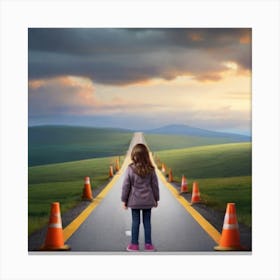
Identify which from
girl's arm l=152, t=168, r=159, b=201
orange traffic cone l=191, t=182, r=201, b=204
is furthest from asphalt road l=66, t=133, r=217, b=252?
girl's arm l=152, t=168, r=159, b=201

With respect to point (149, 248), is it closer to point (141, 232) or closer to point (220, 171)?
point (141, 232)

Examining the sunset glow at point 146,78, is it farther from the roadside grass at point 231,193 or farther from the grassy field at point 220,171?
the roadside grass at point 231,193

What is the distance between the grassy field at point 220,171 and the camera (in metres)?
13.7

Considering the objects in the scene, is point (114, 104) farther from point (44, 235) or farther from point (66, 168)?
point (44, 235)

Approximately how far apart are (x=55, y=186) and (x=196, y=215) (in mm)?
2076

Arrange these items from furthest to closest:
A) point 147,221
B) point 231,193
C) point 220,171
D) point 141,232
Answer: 1. point 220,171
2. point 231,193
3. point 141,232
4. point 147,221

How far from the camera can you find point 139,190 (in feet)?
42.1

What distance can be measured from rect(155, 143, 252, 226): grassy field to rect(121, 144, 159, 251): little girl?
3.94 feet

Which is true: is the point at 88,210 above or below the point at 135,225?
above

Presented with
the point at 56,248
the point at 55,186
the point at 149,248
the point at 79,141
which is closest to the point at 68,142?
the point at 79,141

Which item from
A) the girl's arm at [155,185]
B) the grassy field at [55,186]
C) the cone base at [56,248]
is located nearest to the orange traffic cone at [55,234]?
the cone base at [56,248]
